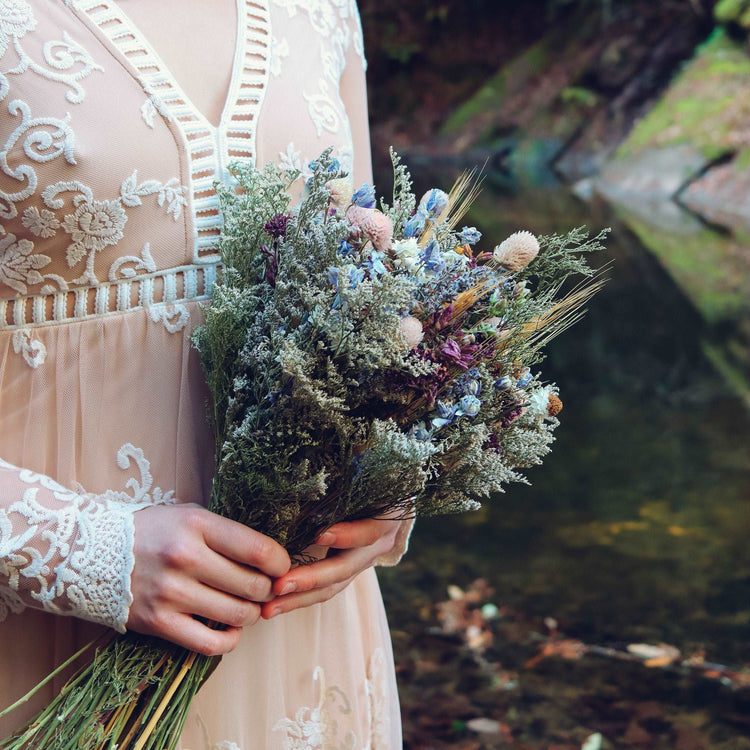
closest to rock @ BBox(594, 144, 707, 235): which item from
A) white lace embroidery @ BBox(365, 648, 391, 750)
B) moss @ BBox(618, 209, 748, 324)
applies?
moss @ BBox(618, 209, 748, 324)

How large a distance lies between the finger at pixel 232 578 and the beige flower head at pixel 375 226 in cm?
42

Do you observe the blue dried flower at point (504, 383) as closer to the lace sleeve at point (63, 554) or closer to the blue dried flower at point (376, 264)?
the blue dried flower at point (376, 264)

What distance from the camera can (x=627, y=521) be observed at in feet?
14.8

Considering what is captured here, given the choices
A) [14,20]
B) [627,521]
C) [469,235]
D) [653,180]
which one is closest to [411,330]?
[469,235]

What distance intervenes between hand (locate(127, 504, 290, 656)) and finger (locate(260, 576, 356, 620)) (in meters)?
0.06

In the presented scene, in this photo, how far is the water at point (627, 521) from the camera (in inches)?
146

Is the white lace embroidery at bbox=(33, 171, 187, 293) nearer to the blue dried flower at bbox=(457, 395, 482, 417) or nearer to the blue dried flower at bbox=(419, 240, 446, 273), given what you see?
the blue dried flower at bbox=(419, 240, 446, 273)

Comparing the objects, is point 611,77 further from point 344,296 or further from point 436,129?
point 344,296

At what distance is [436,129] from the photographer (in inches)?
781

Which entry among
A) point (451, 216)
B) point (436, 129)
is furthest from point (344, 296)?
point (436, 129)

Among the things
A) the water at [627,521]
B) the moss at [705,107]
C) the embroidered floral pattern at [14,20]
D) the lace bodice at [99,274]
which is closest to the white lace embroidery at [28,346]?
the lace bodice at [99,274]

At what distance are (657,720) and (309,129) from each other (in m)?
2.61

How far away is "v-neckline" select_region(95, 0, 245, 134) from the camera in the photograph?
1.15m

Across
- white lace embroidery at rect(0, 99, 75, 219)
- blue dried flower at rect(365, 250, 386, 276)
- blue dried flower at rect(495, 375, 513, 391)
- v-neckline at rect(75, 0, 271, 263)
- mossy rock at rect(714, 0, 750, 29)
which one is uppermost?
mossy rock at rect(714, 0, 750, 29)
